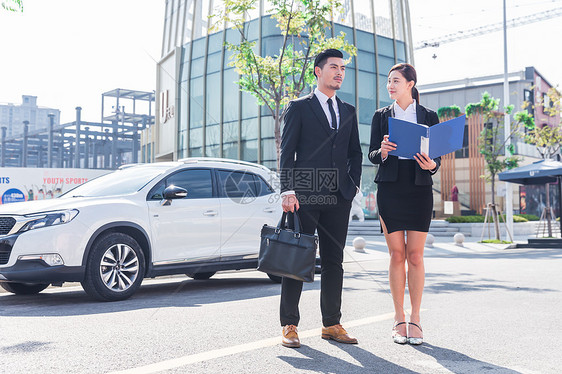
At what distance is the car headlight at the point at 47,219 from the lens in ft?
19.5

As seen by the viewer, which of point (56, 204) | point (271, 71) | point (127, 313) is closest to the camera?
point (127, 313)

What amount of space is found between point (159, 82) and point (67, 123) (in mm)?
23969

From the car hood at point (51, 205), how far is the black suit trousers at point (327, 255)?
3129mm

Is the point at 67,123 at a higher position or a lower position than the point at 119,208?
higher

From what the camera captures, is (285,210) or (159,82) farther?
(159,82)

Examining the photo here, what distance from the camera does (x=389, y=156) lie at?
13.5ft

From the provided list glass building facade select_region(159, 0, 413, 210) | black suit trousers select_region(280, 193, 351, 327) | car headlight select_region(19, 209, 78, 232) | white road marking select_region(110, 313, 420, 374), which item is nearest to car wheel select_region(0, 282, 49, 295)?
car headlight select_region(19, 209, 78, 232)

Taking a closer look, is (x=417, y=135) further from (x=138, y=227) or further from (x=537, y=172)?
(x=537, y=172)

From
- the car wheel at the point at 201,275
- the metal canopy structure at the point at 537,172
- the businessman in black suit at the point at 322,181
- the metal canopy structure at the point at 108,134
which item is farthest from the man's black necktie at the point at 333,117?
the metal canopy structure at the point at 108,134

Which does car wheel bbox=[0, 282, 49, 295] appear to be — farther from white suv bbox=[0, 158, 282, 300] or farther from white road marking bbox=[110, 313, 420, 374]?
white road marking bbox=[110, 313, 420, 374]

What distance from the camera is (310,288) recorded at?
7.29 metres

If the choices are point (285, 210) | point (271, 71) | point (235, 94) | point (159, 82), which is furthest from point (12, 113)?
point (285, 210)

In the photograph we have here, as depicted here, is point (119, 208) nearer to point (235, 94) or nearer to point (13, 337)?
point (13, 337)

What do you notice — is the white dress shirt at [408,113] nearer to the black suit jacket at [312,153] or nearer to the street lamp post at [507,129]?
the black suit jacket at [312,153]
